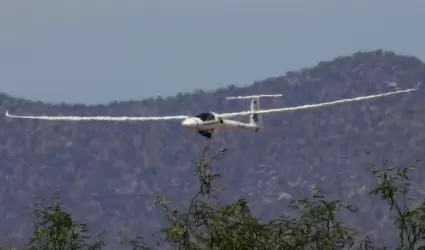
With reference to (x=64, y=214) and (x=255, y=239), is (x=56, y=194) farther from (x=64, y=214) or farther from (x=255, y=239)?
(x=255, y=239)

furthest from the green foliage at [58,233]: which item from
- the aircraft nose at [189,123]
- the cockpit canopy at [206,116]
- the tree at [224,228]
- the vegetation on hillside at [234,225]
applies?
the cockpit canopy at [206,116]

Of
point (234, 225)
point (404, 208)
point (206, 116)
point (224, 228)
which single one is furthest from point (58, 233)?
point (206, 116)

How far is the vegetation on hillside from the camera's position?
160 ft

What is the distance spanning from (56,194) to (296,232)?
44.7 ft

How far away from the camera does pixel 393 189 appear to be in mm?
57031

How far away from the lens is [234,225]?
49.2m

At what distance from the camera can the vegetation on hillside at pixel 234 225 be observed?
48750mm

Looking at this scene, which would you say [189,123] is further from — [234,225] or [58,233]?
[234,225]

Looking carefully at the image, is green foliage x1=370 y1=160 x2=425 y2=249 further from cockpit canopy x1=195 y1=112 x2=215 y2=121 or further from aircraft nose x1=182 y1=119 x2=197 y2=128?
cockpit canopy x1=195 y1=112 x2=215 y2=121

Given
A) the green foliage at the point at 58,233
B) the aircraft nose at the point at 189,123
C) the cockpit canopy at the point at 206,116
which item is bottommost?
the green foliage at the point at 58,233

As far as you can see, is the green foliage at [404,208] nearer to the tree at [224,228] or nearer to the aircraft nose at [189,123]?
the tree at [224,228]

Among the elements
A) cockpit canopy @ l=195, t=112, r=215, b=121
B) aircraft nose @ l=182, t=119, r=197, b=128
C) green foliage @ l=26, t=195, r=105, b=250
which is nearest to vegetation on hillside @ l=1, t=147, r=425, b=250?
green foliage @ l=26, t=195, r=105, b=250

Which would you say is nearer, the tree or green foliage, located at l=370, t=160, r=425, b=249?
the tree

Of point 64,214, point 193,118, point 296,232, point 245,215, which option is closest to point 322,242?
point 296,232
